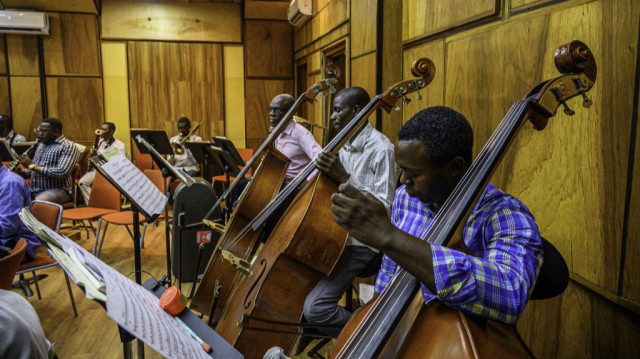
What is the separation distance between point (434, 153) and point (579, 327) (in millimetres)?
1184

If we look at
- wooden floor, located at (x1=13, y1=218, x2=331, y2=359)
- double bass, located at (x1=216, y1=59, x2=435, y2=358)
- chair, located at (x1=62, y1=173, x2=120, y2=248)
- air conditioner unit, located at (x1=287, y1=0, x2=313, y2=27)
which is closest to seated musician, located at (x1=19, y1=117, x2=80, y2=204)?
chair, located at (x1=62, y1=173, x2=120, y2=248)

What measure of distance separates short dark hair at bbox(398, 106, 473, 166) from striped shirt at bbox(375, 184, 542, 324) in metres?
0.13

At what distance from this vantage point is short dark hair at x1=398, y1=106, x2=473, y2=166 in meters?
1.08

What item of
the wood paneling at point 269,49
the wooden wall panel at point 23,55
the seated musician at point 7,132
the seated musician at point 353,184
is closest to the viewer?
the seated musician at point 353,184

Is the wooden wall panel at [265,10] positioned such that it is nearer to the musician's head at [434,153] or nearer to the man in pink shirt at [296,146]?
the man in pink shirt at [296,146]

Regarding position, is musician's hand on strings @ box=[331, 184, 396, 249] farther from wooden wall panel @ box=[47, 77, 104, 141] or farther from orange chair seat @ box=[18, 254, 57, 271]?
wooden wall panel @ box=[47, 77, 104, 141]

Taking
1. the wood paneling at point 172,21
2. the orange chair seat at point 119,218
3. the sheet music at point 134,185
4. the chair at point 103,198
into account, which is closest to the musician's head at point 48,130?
the chair at point 103,198

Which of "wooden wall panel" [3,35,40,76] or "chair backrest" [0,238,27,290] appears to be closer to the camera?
"chair backrest" [0,238,27,290]

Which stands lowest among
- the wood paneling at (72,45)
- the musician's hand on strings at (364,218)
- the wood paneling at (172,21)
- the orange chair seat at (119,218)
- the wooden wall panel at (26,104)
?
the orange chair seat at (119,218)

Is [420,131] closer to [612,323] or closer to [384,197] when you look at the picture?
[384,197]

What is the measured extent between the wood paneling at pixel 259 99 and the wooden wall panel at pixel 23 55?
130 inches

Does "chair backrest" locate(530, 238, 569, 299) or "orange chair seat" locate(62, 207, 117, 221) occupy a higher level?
"chair backrest" locate(530, 238, 569, 299)

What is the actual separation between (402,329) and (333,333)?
1201mm

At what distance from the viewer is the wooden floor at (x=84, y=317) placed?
255 cm
